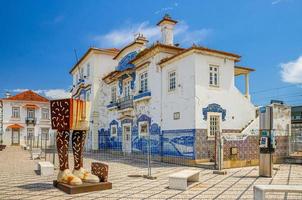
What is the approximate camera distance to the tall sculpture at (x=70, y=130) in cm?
864

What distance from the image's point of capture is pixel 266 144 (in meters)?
11.0

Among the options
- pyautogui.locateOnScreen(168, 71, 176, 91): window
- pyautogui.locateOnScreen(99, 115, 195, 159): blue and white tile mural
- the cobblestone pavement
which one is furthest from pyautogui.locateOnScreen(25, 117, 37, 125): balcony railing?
the cobblestone pavement

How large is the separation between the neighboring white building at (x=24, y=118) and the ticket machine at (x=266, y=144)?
34.2 metres

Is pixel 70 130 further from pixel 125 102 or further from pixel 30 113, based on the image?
pixel 30 113

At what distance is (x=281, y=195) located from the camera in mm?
7613

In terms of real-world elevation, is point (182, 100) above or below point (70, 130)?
above

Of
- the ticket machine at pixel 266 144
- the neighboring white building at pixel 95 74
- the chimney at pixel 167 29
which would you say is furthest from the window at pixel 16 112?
the ticket machine at pixel 266 144

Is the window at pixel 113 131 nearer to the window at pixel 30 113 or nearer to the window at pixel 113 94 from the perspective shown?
the window at pixel 113 94

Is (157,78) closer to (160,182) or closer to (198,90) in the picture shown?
(198,90)

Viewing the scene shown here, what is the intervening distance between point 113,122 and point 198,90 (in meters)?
10.8

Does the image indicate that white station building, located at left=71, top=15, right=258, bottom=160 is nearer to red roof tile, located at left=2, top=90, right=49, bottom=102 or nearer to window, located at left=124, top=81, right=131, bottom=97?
window, located at left=124, top=81, right=131, bottom=97

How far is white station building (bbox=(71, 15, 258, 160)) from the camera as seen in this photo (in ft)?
49.7

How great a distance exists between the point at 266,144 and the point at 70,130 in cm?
672

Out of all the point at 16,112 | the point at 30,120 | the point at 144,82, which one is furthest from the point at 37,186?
the point at 16,112
